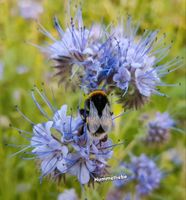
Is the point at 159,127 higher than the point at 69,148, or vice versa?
the point at 69,148

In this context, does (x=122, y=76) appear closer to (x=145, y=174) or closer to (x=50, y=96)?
(x=145, y=174)

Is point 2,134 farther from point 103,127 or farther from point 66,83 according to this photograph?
point 103,127

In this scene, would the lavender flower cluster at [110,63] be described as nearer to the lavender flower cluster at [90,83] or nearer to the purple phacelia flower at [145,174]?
the lavender flower cluster at [90,83]

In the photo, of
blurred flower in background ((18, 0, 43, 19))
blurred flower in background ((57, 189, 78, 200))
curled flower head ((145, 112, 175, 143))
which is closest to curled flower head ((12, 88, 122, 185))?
blurred flower in background ((57, 189, 78, 200))

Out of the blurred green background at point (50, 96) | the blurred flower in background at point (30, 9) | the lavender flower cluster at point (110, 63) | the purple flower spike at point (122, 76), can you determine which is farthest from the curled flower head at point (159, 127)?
the blurred flower in background at point (30, 9)

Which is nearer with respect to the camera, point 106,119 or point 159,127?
point 106,119

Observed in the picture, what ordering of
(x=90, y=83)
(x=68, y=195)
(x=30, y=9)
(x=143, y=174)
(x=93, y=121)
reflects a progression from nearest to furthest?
(x=93, y=121), (x=90, y=83), (x=68, y=195), (x=143, y=174), (x=30, y=9)

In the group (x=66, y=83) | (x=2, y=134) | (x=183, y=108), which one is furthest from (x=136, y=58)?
(x=2, y=134)

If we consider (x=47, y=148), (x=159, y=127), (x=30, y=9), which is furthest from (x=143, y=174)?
(x=30, y=9)

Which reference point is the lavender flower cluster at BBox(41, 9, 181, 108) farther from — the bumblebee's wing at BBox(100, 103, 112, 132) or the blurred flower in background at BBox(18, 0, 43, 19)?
the blurred flower in background at BBox(18, 0, 43, 19)
